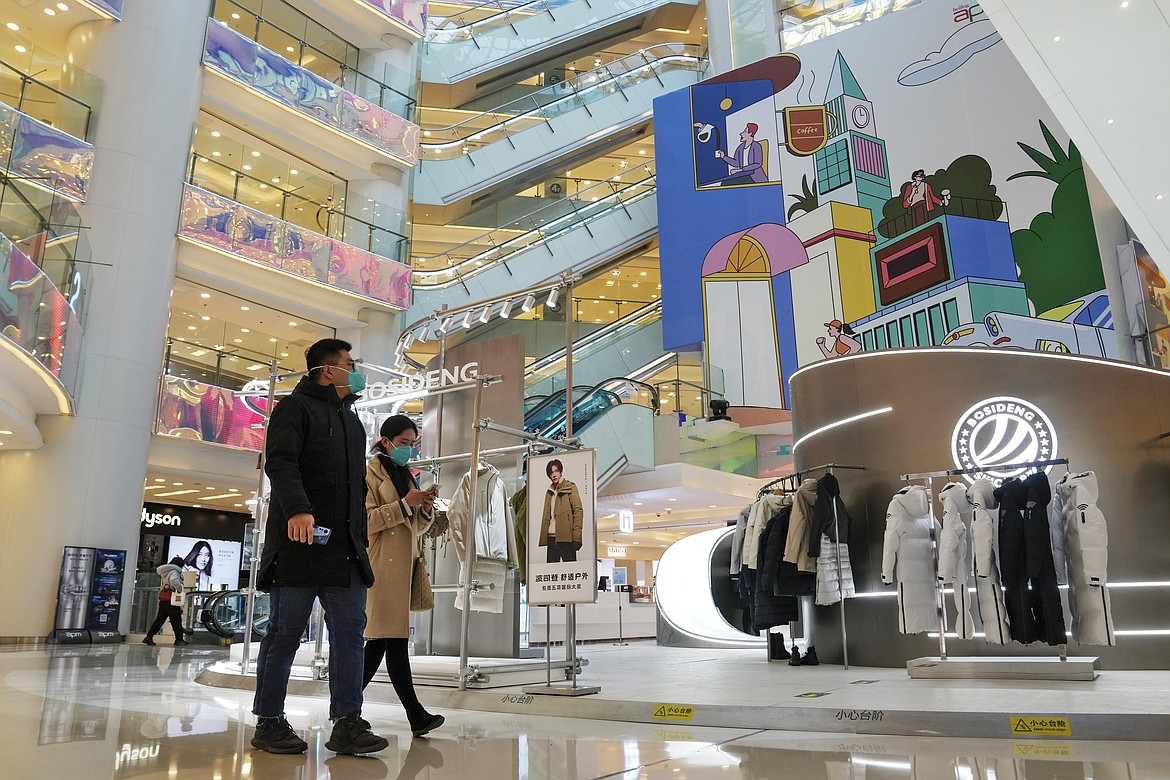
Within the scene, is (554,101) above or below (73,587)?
above

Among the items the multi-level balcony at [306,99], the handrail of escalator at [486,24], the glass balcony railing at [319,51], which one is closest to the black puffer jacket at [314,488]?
the multi-level balcony at [306,99]

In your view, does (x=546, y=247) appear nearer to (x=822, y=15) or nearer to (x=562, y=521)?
(x=822, y=15)

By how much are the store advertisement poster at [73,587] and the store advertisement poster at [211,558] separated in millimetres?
7253

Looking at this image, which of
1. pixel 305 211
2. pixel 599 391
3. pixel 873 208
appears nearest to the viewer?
pixel 599 391

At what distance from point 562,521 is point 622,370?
13675 millimetres

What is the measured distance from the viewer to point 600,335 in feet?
63.9

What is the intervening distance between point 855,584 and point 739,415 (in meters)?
12.2

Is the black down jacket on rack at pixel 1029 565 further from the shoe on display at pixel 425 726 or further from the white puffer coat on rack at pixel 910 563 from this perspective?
the shoe on display at pixel 425 726

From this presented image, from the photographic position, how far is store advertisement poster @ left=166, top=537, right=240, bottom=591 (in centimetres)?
1923

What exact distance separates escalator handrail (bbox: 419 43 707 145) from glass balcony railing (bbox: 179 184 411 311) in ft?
17.8

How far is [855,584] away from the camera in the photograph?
6637 mm

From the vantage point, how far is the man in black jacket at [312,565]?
121 inches

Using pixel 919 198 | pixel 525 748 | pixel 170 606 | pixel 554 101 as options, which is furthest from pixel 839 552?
pixel 554 101

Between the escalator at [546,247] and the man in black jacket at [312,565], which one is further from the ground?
the escalator at [546,247]
